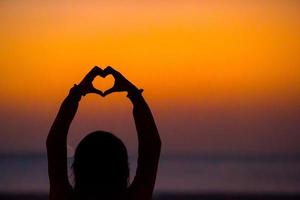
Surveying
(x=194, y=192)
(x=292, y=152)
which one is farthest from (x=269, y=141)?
(x=194, y=192)

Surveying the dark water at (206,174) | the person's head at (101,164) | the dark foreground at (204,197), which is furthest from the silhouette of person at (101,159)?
the dark water at (206,174)

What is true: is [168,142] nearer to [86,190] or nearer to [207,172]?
[207,172]

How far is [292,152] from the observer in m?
13.8

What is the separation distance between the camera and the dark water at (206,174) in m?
8.41

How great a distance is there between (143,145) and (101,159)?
0.47 ft

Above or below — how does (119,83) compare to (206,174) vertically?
above

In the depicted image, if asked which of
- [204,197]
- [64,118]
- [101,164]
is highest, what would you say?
[64,118]

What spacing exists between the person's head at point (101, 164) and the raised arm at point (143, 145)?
7 centimetres

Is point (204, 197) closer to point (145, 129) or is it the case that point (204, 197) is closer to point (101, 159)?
point (145, 129)

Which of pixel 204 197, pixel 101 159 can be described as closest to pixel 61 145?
pixel 101 159

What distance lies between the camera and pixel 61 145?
1.47m

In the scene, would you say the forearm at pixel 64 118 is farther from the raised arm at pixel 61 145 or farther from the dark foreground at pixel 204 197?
the dark foreground at pixel 204 197

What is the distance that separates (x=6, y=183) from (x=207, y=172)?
12.7 feet

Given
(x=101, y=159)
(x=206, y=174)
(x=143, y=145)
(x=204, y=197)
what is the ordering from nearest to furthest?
(x=101, y=159), (x=143, y=145), (x=204, y=197), (x=206, y=174)
